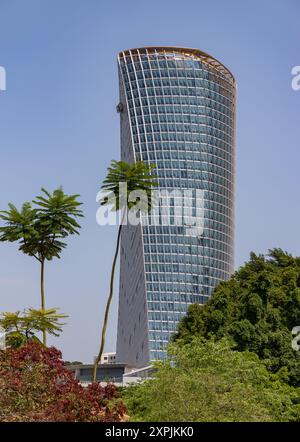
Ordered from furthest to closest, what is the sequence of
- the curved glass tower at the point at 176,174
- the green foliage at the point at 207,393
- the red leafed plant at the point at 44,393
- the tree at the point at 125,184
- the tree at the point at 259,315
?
the curved glass tower at the point at 176,174
the tree at the point at 259,315
the tree at the point at 125,184
the green foliage at the point at 207,393
the red leafed plant at the point at 44,393

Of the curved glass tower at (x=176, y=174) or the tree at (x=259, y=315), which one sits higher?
the curved glass tower at (x=176, y=174)

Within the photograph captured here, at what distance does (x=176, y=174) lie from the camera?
147m

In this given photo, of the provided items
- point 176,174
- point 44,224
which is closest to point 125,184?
point 44,224

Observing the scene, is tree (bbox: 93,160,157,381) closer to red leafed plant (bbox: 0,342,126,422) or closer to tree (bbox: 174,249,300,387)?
tree (bbox: 174,249,300,387)

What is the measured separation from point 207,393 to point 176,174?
11601 centimetres

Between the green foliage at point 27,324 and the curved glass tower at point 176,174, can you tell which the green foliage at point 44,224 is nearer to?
the green foliage at point 27,324

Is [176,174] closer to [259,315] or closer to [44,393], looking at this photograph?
[259,315]

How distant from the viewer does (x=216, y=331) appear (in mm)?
62312

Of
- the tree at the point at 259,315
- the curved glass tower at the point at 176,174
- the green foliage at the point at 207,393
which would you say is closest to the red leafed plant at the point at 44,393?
the green foliage at the point at 207,393

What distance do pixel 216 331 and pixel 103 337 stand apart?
15.5m

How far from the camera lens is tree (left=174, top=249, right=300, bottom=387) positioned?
55719 mm

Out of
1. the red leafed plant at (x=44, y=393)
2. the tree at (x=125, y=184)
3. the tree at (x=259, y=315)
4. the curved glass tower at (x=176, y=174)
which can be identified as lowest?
the red leafed plant at (x=44, y=393)

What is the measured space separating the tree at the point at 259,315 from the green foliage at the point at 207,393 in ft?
26.4

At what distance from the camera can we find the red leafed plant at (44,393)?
91.7ft
